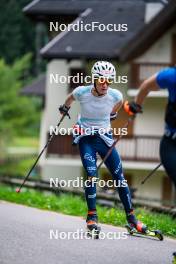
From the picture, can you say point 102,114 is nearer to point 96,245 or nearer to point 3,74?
point 96,245

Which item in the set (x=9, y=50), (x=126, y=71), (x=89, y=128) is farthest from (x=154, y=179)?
(x=9, y=50)

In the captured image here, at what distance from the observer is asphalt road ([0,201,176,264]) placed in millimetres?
8062

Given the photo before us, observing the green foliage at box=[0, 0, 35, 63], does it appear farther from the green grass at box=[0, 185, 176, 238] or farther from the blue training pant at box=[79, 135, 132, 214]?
the blue training pant at box=[79, 135, 132, 214]

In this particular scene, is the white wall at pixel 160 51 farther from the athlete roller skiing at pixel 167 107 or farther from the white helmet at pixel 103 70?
the athlete roller skiing at pixel 167 107

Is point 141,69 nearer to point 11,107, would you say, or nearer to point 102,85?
point 11,107

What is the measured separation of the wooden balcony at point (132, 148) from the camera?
33656 millimetres

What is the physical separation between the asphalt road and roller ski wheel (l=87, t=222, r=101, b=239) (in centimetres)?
7

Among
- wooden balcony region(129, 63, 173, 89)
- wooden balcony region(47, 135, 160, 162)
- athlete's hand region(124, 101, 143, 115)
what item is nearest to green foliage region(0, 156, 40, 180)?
wooden balcony region(47, 135, 160, 162)

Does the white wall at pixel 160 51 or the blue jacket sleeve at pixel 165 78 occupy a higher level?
the white wall at pixel 160 51

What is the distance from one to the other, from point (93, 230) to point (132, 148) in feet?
80.1

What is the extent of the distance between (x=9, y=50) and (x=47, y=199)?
4717 centimetres

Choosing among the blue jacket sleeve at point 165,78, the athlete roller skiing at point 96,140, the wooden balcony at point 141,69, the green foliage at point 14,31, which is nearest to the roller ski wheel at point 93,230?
the athlete roller skiing at point 96,140

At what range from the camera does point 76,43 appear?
34.0 m

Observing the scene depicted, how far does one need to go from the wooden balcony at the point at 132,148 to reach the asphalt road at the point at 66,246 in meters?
22.3
